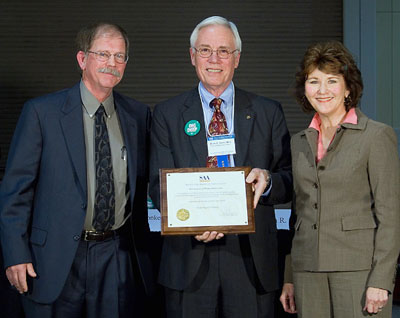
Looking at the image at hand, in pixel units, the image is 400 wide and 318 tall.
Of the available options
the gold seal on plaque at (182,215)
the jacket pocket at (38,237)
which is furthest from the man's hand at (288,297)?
the jacket pocket at (38,237)

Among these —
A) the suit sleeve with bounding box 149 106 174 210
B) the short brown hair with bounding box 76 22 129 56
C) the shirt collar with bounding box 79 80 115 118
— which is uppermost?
the short brown hair with bounding box 76 22 129 56

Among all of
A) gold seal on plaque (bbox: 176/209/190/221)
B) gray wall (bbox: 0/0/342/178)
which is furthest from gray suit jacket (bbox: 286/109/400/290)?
gray wall (bbox: 0/0/342/178)

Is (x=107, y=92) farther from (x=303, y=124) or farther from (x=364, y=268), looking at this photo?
(x=303, y=124)

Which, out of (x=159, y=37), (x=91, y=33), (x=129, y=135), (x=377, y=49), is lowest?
(x=129, y=135)

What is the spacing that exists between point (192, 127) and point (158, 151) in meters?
0.19

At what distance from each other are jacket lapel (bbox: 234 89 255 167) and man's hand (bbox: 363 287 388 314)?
754 millimetres

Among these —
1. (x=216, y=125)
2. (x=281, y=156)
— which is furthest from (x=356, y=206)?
(x=216, y=125)

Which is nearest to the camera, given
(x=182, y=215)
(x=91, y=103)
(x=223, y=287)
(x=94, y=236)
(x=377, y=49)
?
(x=182, y=215)

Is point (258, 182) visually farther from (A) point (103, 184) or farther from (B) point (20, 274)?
(B) point (20, 274)

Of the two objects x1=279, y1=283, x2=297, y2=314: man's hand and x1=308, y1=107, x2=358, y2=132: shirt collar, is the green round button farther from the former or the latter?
x1=279, y1=283, x2=297, y2=314: man's hand

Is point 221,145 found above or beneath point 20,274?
above

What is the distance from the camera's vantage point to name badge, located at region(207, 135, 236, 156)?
7.73 feet

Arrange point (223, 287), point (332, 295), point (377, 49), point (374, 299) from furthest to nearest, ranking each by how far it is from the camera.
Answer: point (377, 49) < point (223, 287) < point (332, 295) < point (374, 299)

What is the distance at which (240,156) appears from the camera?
7.88 feet
